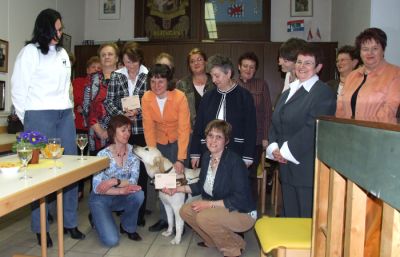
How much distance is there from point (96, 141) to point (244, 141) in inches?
53.2

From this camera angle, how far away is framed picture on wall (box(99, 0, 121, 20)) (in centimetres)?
599

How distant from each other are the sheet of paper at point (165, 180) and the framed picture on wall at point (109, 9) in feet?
13.3

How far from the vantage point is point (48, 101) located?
2.48 meters

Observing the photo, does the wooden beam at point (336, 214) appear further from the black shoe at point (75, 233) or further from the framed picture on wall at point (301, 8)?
the framed picture on wall at point (301, 8)

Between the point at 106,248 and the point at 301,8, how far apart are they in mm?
4460

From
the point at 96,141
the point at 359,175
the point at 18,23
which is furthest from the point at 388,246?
the point at 18,23

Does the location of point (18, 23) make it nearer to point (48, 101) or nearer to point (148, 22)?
point (148, 22)

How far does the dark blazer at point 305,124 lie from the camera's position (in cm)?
204

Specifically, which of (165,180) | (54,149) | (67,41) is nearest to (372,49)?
(165,180)

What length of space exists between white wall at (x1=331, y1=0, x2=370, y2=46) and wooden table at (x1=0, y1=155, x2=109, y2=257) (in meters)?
2.88

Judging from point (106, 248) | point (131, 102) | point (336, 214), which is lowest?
point (106, 248)

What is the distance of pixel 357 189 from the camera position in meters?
1.25

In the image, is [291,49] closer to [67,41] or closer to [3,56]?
[3,56]

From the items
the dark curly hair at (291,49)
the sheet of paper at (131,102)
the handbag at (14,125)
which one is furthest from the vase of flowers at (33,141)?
the handbag at (14,125)
